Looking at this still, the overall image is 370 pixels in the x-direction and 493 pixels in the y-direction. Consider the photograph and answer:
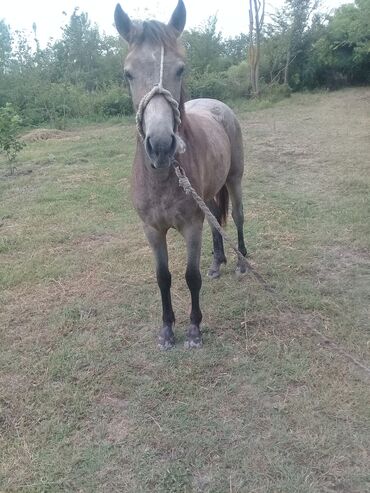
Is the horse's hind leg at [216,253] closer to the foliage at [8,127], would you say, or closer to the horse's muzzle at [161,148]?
the horse's muzzle at [161,148]

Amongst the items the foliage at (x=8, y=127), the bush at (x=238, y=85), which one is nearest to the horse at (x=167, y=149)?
the foliage at (x=8, y=127)

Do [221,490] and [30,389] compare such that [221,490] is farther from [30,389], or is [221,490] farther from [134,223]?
[134,223]

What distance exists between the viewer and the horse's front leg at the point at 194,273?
9.45 feet

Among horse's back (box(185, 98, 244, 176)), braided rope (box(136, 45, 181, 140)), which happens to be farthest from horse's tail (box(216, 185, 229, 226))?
braided rope (box(136, 45, 181, 140))

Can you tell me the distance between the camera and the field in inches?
84.0

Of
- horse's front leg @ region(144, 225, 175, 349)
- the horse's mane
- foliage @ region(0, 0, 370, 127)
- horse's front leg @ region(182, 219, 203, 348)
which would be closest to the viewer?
the horse's mane

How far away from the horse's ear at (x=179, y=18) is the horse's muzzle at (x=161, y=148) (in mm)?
822

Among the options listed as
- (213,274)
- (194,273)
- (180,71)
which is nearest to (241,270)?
(213,274)

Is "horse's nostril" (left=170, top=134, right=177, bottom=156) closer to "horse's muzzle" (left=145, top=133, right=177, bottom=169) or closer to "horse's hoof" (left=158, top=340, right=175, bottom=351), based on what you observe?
"horse's muzzle" (left=145, top=133, right=177, bottom=169)

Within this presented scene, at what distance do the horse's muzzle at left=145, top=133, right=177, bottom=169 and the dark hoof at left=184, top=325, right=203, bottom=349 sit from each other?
132 cm

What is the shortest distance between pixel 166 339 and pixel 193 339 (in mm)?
185

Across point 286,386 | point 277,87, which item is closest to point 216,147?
point 286,386

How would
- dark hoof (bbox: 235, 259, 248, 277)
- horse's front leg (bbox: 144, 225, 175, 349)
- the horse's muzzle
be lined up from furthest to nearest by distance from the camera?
dark hoof (bbox: 235, 259, 248, 277) < horse's front leg (bbox: 144, 225, 175, 349) < the horse's muzzle

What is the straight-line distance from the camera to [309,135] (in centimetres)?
1023
